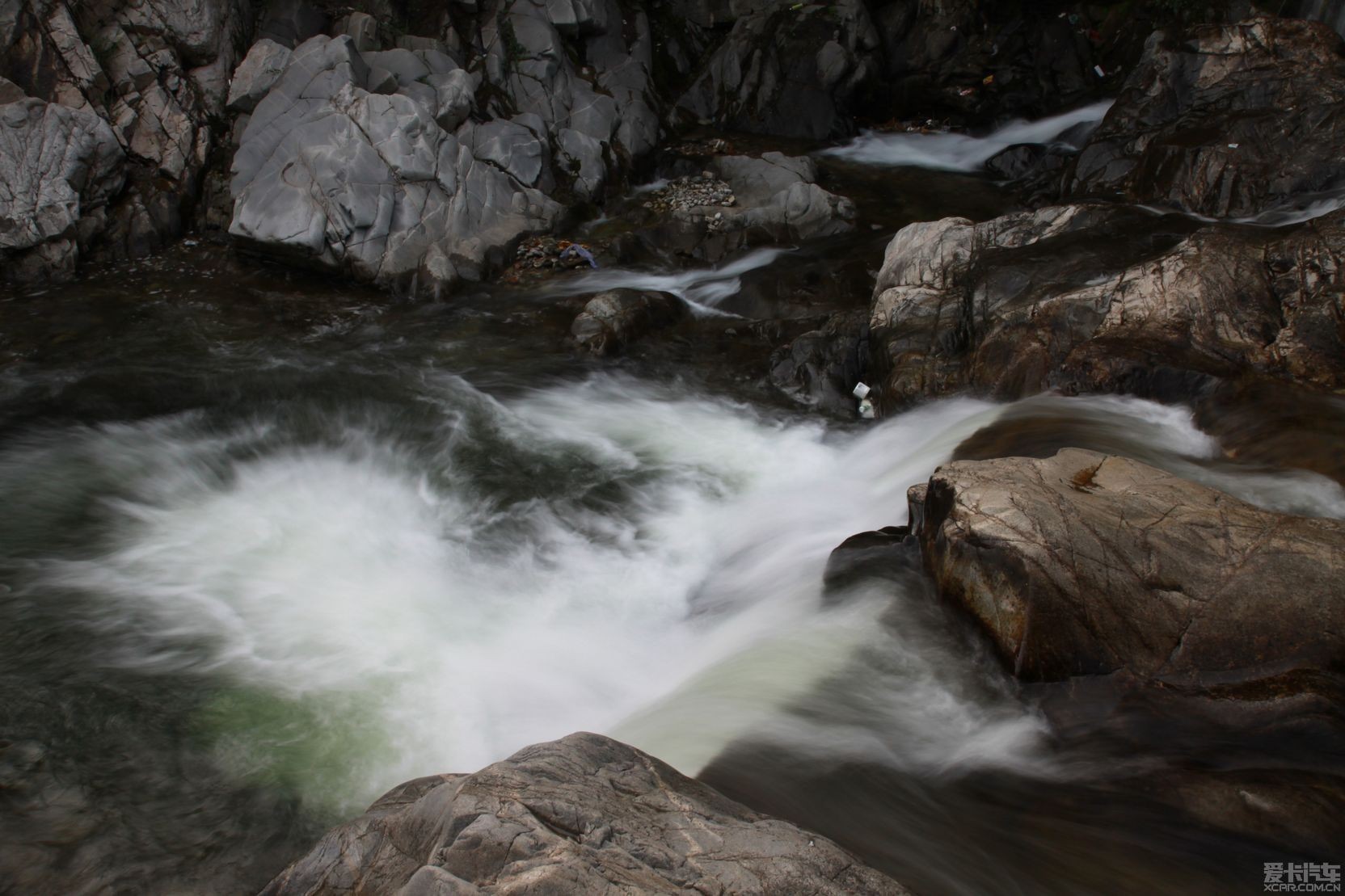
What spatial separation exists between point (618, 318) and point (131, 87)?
9302 millimetres

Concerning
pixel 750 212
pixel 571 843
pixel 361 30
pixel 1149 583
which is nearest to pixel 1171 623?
pixel 1149 583

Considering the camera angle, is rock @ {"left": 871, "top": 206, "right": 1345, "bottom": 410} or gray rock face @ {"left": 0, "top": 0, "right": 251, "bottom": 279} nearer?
rock @ {"left": 871, "top": 206, "right": 1345, "bottom": 410}

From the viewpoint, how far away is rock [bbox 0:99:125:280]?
12.0 metres

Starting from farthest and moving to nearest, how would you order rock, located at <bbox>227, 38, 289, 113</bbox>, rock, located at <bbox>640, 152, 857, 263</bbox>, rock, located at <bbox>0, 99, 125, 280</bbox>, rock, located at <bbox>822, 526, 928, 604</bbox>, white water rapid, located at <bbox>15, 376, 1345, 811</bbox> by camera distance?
rock, located at <bbox>227, 38, 289, 113</bbox> → rock, located at <bbox>640, 152, 857, 263</bbox> → rock, located at <bbox>0, 99, 125, 280</bbox> → rock, located at <bbox>822, 526, 928, 604</bbox> → white water rapid, located at <bbox>15, 376, 1345, 811</bbox>

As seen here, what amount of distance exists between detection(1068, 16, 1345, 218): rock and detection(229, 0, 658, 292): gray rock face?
8.17m

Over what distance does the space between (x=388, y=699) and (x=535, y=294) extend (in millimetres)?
7857

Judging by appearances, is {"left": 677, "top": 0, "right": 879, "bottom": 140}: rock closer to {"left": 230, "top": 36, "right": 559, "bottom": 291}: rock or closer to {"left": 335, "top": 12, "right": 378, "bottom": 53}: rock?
{"left": 230, "top": 36, "right": 559, "bottom": 291}: rock

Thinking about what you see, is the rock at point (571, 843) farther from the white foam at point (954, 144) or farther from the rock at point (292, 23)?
the rock at point (292, 23)

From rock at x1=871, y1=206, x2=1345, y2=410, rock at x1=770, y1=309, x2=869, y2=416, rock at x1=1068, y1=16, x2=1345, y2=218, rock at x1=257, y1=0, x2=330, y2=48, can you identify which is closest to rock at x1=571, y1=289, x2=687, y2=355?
rock at x1=770, y1=309, x2=869, y2=416

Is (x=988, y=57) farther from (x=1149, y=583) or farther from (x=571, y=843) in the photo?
(x=571, y=843)

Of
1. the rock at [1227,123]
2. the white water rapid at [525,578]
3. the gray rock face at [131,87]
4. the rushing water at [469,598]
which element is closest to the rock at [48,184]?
the gray rock face at [131,87]

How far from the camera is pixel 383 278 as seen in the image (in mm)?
12367

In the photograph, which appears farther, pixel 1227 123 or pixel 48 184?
pixel 48 184

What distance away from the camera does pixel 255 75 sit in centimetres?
1398
